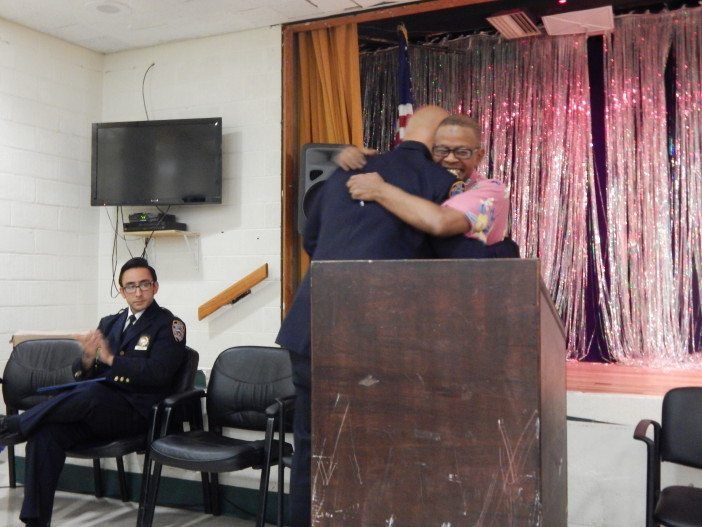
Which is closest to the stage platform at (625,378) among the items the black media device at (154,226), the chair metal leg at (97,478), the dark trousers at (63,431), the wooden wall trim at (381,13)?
the dark trousers at (63,431)

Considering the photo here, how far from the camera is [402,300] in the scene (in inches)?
52.2

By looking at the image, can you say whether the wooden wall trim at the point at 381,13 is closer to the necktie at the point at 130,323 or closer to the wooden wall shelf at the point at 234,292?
the wooden wall shelf at the point at 234,292

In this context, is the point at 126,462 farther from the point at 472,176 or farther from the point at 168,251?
the point at 472,176

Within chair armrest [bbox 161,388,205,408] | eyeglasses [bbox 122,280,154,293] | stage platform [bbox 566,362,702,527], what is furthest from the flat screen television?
stage platform [bbox 566,362,702,527]

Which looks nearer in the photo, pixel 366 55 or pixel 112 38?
pixel 112 38

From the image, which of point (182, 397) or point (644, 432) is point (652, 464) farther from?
point (182, 397)

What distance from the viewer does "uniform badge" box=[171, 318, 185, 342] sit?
11.4 feet

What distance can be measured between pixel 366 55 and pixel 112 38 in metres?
1.89

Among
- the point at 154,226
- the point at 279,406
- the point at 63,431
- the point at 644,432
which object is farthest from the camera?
the point at 154,226

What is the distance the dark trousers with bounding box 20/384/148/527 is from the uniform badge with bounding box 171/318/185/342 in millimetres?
361

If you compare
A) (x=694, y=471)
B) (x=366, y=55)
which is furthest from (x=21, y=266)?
(x=694, y=471)

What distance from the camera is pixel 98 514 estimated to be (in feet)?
11.8

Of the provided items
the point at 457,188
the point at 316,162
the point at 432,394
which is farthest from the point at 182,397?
the point at 432,394

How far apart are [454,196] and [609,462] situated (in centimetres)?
186
